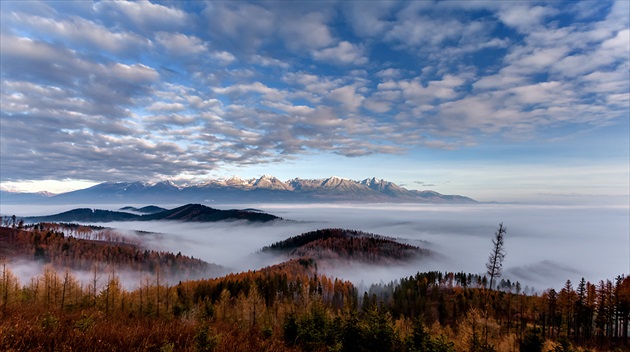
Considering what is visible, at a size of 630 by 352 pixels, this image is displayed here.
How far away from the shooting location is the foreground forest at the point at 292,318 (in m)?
12.1

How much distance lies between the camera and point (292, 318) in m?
38.3

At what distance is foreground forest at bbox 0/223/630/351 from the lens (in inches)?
475

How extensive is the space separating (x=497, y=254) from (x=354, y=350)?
28.0m

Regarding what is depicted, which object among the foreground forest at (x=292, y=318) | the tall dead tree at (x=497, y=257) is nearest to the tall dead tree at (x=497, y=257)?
the tall dead tree at (x=497, y=257)

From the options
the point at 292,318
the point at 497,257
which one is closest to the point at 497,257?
the point at 497,257

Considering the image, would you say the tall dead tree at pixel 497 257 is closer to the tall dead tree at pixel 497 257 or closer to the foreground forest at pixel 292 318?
the tall dead tree at pixel 497 257

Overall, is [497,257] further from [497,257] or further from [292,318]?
[292,318]

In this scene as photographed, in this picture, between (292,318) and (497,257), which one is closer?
(292,318)

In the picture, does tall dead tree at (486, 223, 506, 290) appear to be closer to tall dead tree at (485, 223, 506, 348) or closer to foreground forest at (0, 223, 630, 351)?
tall dead tree at (485, 223, 506, 348)

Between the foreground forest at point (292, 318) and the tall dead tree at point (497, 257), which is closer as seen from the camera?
the foreground forest at point (292, 318)

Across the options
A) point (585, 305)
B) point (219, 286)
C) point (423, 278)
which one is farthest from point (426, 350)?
point (423, 278)

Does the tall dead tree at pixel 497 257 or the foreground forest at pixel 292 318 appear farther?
the tall dead tree at pixel 497 257

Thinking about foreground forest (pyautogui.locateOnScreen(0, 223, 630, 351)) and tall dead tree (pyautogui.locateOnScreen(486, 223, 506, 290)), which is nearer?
foreground forest (pyautogui.locateOnScreen(0, 223, 630, 351))

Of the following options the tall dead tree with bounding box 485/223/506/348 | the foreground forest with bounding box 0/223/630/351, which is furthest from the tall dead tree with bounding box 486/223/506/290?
the foreground forest with bounding box 0/223/630/351
